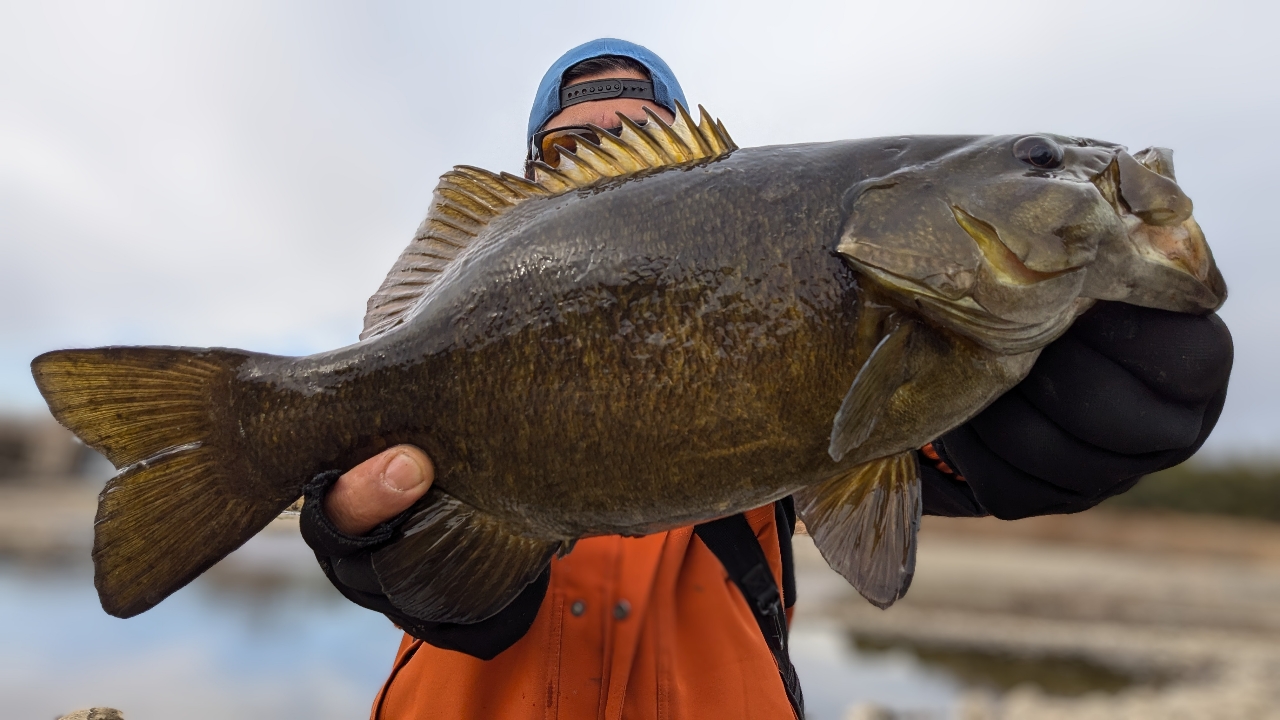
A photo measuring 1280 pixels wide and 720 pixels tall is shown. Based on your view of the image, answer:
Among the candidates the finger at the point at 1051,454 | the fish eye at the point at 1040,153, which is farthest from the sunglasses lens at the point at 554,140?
the finger at the point at 1051,454

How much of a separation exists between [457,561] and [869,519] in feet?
3.40

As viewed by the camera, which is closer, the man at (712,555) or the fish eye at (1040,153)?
the fish eye at (1040,153)

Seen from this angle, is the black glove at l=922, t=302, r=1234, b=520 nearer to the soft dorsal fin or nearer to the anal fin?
the soft dorsal fin

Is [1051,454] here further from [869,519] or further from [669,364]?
[669,364]

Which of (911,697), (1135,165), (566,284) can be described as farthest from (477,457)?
(911,697)

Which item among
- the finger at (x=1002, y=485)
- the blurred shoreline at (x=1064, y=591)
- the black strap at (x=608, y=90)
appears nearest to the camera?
the finger at (x=1002, y=485)

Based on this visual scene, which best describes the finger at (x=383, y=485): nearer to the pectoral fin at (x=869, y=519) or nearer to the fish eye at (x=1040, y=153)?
the pectoral fin at (x=869, y=519)

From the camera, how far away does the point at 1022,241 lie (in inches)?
63.4

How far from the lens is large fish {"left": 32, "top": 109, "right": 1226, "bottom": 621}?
64.7 inches

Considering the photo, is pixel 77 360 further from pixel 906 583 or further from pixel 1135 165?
pixel 1135 165

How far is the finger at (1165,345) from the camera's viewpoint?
71.1 inches

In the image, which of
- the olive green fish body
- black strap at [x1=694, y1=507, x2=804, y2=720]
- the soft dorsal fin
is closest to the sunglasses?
the soft dorsal fin

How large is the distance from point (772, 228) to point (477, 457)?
0.87 meters

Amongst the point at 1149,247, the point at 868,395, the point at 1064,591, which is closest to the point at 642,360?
the point at 868,395
